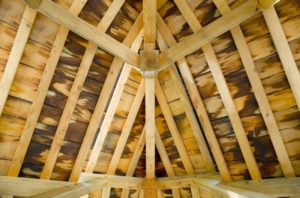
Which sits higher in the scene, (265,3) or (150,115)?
(265,3)

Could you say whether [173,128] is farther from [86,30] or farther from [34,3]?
[34,3]

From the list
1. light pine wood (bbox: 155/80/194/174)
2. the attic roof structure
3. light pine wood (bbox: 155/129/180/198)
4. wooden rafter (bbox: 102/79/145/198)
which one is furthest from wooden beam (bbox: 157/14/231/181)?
light pine wood (bbox: 155/129/180/198)

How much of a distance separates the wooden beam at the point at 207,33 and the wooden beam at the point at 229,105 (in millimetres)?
124

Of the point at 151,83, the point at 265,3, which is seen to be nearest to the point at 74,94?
the point at 151,83

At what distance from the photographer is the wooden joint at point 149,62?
3008mm

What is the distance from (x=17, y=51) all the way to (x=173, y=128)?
228 cm

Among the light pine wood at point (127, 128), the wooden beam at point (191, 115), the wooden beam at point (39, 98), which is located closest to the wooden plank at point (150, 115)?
the wooden beam at point (191, 115)

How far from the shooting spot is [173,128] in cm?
363

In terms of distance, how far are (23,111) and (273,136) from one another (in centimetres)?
273

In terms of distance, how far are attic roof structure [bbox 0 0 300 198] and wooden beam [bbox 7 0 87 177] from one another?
0.4 inches

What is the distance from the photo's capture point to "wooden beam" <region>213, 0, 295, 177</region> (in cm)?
260

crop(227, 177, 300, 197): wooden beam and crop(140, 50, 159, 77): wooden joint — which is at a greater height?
crop(140, 50, 159, 77): wooden joint

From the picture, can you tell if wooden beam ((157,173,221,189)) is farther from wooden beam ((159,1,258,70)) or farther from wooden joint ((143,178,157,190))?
wooden beam ((159,1,258,70))

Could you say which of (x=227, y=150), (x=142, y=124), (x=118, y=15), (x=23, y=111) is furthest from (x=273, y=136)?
(x=23, y=111)
